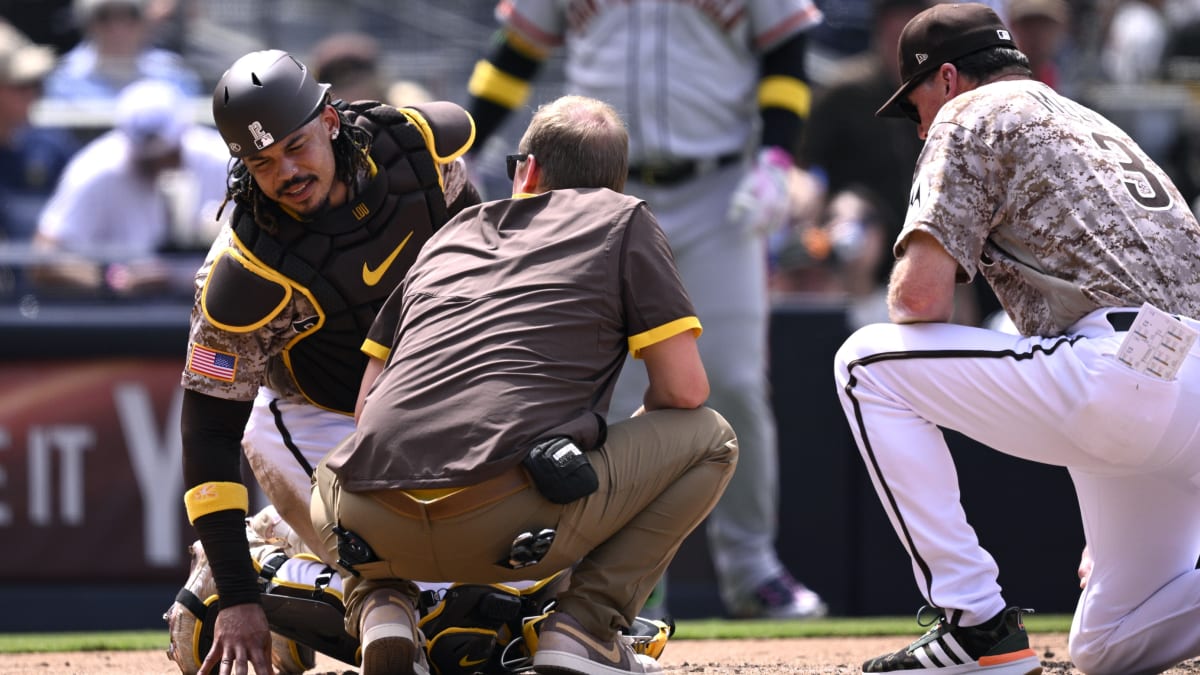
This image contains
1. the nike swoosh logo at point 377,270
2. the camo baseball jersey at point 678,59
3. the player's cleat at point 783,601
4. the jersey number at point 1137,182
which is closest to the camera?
the jersey number at point 1137,182

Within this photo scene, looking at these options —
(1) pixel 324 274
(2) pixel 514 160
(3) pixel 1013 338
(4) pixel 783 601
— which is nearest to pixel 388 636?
(1) pixel 324 274

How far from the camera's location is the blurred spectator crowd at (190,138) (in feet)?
25.9

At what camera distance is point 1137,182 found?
13.0 ft

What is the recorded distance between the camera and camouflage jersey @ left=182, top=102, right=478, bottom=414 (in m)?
4.09

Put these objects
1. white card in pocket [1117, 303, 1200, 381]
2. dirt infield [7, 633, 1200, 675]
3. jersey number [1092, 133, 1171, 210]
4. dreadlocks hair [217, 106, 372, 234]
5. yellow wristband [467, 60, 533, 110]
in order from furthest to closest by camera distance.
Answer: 1. yellow wristband [467, 60, 533, 110]
2. dirt infield [7, 633, 1200, 675]
3. dreadlocks hair [217, 106, 372, 234]
4. jersey number [1092, 133, 1171, 210]
5. white card in pocket [1117, 303, 1200, 381]

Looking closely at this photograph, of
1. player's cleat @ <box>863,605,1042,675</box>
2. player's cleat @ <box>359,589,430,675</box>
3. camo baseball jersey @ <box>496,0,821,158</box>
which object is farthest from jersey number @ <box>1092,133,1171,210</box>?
camo baseball jersey @ <box>496,0,821,158</box>

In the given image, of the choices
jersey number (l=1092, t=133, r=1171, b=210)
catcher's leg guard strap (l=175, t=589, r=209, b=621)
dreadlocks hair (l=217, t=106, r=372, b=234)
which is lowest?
catcher's leg guard strap (l=175, t=589, r=209, b=621)

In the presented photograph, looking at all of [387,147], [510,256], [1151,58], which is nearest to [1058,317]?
[510,256]

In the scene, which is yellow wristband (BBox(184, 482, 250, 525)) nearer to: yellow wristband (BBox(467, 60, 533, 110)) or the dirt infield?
the dirt infield

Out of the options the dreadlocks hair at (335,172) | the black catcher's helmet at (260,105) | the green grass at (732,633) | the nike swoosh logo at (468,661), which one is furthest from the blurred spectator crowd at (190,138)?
the nike swoosh logo at (468,661)

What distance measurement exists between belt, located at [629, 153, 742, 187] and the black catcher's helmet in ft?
8.76

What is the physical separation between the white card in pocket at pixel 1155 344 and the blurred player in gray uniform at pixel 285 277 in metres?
1.82

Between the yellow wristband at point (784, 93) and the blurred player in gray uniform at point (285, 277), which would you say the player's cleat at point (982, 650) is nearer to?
the blurred player in gray uniform at point (285, 277)

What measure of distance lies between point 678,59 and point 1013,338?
3.02 meters
